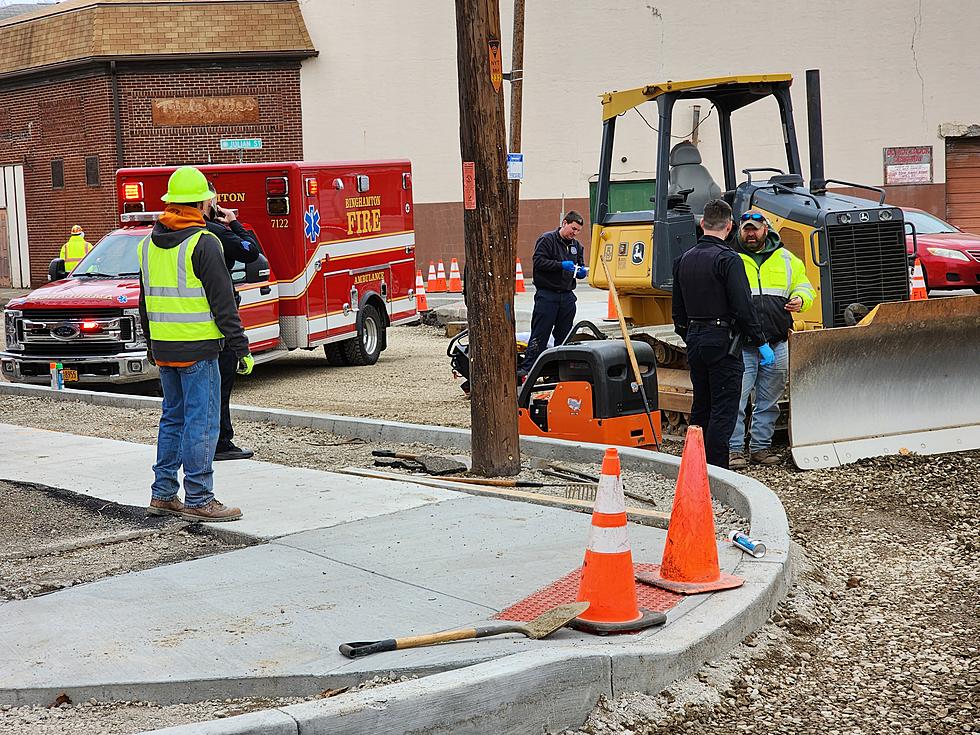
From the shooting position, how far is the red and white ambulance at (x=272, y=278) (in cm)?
1388

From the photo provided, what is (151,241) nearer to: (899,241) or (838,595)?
(838,595)

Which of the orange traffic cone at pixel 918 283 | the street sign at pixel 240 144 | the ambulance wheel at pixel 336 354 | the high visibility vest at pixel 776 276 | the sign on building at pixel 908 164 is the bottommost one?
the ambulance wheel at pixel 336 354

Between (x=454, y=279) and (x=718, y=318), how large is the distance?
2287 centimetres

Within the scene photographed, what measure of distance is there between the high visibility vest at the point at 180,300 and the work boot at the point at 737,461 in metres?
4.09

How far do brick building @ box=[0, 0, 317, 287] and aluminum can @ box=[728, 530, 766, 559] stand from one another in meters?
27.6

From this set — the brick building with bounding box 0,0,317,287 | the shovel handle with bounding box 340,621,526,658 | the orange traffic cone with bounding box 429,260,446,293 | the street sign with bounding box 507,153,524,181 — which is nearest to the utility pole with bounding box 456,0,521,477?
the shovel handle with bounding box 340,621,526,658

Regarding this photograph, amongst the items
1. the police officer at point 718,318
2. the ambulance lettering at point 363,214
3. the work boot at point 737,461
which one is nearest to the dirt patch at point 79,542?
the police officer at point 718,318

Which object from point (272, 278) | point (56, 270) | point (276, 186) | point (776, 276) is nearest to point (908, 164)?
point (276, 186)

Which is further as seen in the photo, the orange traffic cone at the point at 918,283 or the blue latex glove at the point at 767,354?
the orange traffic cone at the point at 918,283

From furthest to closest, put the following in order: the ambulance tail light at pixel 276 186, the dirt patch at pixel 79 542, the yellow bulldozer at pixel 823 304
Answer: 1. the ambulance tail light at pixel 276 186
2. the yellow bulldozer at pixel 823 304
3. the dirt patch at pixel 79 542

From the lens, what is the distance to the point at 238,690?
4.56m

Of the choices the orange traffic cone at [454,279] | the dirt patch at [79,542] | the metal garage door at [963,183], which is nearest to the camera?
the dirt patch at [79,542]

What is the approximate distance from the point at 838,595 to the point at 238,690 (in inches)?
123

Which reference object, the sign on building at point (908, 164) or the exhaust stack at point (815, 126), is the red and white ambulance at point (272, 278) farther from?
the sign on building at point (908, 164)
